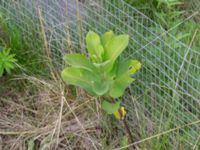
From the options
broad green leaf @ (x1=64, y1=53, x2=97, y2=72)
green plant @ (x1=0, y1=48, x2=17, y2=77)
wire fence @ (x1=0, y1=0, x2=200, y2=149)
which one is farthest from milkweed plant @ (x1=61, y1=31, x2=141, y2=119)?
green plant @ (x1=0, y1=48, x2=17, y2=77)

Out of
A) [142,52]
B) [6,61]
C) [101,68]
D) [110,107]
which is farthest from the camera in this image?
[6,61]

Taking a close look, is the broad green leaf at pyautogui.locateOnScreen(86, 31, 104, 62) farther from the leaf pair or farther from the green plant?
the green plant

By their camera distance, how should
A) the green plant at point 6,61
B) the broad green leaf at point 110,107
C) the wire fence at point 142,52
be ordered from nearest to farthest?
the broad green leaf at point 110,107, the wire fence at point 142,52, the green plant at point 6,61

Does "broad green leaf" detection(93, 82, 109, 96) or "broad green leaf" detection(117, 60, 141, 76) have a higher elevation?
"broad green leaf" detection(117, 60, 141, 76)

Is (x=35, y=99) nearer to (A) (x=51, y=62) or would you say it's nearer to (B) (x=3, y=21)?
(A) (x=51, y=62)

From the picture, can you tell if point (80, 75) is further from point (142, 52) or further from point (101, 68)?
point (142, 52)

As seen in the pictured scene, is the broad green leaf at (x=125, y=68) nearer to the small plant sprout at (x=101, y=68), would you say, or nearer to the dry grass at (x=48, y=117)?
the small plant sprout at (x=101, y=68)

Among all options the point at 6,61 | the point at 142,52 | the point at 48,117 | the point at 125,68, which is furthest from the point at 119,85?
the point at 6,61

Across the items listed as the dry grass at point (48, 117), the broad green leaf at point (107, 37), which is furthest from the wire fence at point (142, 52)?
the broad green leaf at point (107, 37)
